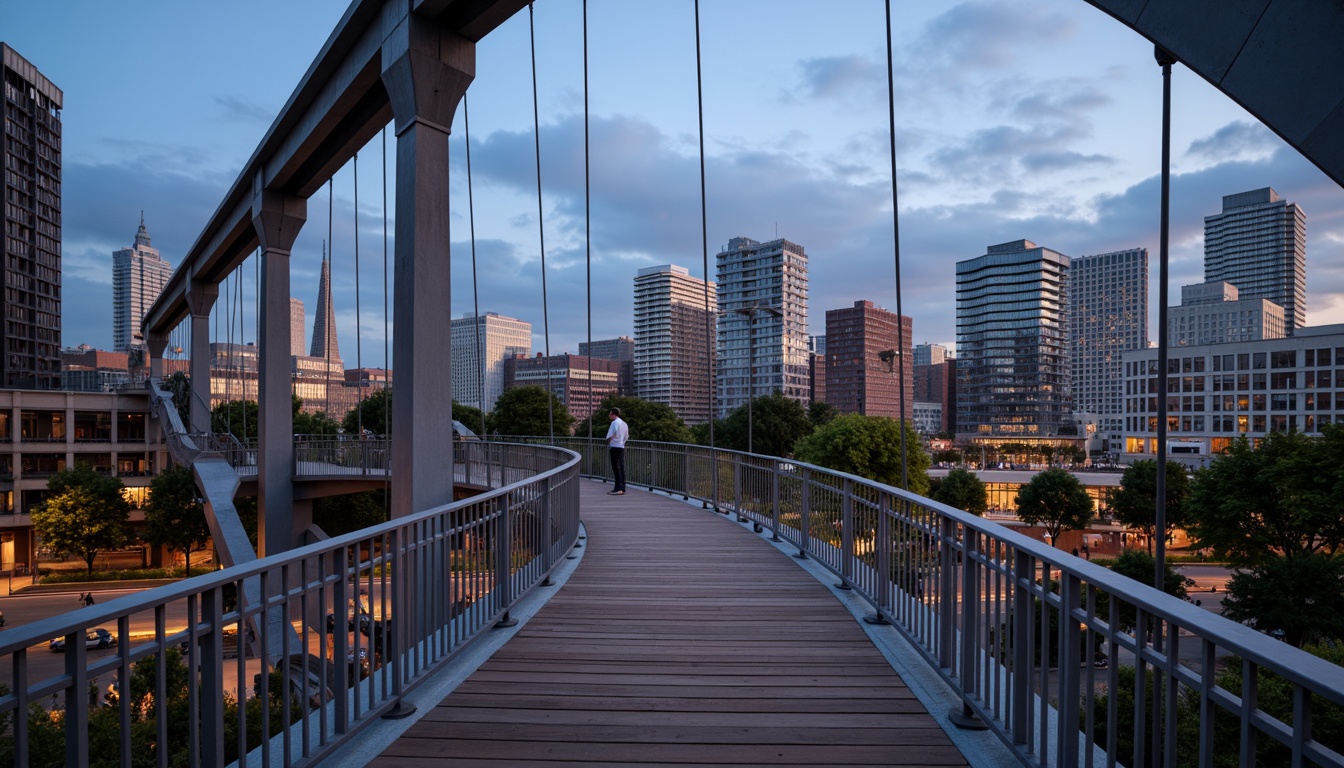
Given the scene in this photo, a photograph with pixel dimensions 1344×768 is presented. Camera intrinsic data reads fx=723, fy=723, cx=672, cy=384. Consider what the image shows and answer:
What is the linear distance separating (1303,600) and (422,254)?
27408 mm

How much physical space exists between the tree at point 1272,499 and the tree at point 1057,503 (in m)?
14.2

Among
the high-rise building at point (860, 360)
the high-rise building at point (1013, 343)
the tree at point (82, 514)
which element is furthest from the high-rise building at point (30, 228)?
the high-rise building at point (860, 360)

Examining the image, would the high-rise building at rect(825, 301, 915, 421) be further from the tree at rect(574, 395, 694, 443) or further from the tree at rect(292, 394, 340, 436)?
the tree at rect(292, 394, 340, 436)

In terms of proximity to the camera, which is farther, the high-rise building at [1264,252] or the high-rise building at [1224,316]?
the high-rise building at [1264,252]

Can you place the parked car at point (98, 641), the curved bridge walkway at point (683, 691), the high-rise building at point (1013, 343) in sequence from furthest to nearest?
1. the high-rise building at point (1013, 343)
2. the curved bridge walkway at point (683, 691)
3. the parked car at point (98, 641)

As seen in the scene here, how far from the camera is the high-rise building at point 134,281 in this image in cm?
16788

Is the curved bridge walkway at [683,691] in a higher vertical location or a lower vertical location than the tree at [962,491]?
higher

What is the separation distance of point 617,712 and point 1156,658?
2426mm

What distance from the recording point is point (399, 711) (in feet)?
11.5

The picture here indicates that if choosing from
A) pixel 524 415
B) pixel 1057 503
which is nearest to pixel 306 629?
pixel 524 415

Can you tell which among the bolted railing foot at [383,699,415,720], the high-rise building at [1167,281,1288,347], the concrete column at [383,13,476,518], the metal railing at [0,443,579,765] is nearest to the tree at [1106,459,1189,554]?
the concrete column at [383,13,476,518]

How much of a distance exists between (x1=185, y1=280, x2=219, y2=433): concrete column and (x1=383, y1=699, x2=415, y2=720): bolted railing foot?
2836 centimetres

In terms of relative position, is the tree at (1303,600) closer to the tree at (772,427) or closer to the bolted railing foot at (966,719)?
the bolted railing foot at (966,719)

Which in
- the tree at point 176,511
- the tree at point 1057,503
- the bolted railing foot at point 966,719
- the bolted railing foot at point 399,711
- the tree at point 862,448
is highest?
the bolted railing foot at point 966,719
